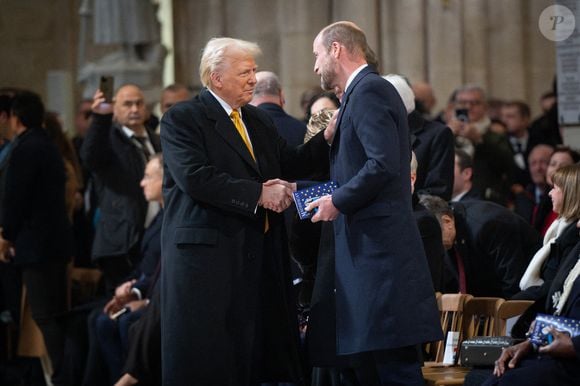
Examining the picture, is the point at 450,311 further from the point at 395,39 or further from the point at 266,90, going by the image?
the point at 395,39

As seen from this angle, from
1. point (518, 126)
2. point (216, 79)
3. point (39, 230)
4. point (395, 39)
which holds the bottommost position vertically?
point (39, 230)

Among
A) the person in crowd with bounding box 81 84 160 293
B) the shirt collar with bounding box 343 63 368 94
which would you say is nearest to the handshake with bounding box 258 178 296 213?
the shirt collar with bounding box 343 63 368 94

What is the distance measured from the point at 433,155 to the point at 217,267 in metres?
2.32

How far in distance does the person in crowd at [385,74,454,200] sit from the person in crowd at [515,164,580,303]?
1.16 metres

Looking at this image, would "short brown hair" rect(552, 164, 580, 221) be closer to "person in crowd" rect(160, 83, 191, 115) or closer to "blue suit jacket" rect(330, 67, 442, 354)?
"blue suit jacket" rect(330, 67, 442, 354)

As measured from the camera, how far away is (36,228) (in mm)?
9016

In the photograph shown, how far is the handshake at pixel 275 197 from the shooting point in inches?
232

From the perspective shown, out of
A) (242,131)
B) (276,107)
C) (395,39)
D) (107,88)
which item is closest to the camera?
(242,131)

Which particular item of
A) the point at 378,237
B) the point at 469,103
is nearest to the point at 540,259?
the point at 378,237

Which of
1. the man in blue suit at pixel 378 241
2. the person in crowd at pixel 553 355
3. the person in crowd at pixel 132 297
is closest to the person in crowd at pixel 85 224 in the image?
the person in crowd at pixel 132 297

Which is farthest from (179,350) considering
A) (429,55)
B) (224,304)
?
(429,55)

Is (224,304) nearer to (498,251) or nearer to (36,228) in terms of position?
(498,251)

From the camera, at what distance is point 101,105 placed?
8742 mm

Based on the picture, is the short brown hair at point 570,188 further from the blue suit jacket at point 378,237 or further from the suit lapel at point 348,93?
the suit lapel at point 348,93
